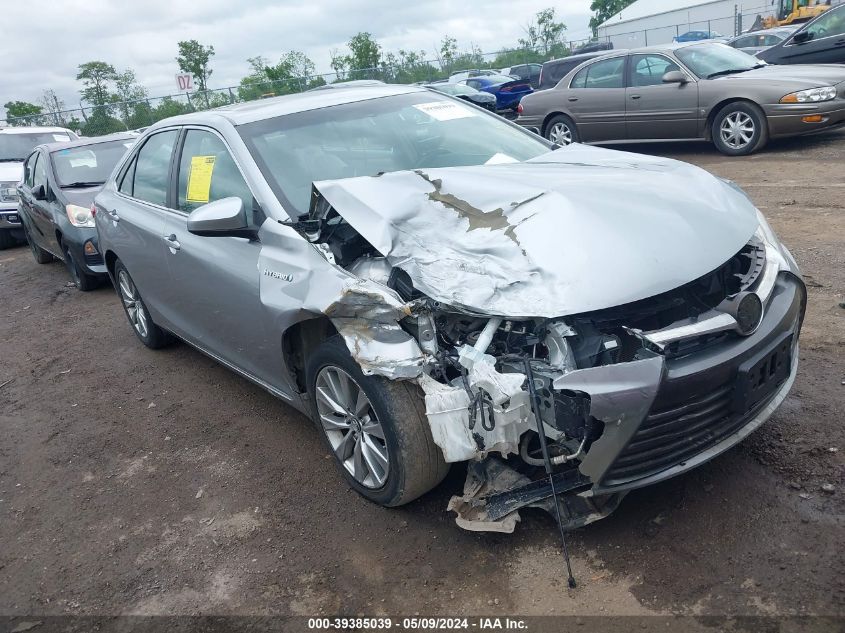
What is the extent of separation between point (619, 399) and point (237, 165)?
7.66 feet

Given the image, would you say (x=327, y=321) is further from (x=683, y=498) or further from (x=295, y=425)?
(x=683, y=498)

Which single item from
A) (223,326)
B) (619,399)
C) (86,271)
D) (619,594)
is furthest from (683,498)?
(86,271)

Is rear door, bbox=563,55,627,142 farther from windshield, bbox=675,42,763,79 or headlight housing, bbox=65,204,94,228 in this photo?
headlight housing, bbox=65,204,94,228

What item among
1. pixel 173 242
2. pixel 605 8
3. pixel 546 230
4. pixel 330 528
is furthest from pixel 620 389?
pixel 605 8

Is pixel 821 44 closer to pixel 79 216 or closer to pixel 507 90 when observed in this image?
pixel 507 90

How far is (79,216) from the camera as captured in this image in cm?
757

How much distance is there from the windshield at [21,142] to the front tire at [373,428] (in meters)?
11.5

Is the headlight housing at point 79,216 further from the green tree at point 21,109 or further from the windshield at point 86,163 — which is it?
the green tree at point 21,109

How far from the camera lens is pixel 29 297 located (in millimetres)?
8219

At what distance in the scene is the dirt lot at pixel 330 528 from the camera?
8.23 ft

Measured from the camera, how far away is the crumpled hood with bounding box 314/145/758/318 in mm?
2479

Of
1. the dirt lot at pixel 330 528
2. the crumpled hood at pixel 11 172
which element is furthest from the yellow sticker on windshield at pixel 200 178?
the crumpled hood at pixel 11 172

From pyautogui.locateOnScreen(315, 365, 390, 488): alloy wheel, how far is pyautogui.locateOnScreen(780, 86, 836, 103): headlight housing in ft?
26.8

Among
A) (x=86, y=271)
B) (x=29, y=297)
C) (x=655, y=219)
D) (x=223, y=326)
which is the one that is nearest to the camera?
(x=655, y=219)
